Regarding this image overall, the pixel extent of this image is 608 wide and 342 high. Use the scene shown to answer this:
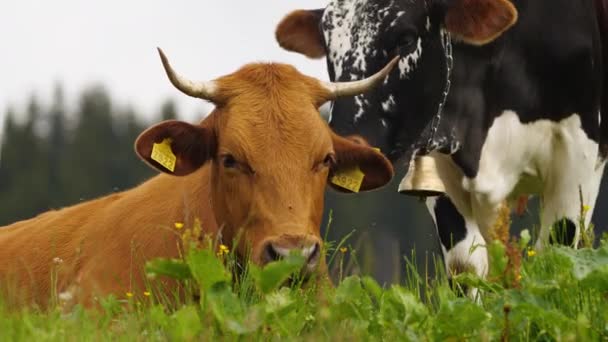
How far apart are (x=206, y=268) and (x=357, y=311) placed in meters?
0.64

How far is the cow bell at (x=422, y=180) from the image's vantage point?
7.96 m

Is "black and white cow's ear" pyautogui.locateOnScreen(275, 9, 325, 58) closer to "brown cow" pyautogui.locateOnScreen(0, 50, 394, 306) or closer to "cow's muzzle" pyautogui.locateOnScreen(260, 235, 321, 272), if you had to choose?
"brown cow" pyautogui.locateOnScreen(0, 50, 394, 306)

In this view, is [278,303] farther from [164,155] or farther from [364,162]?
[364,162]

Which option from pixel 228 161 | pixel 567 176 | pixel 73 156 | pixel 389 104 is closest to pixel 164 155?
pixel 228 161

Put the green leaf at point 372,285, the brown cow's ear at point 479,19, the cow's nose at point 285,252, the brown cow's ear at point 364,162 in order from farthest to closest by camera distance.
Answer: the brown cow's ear at point 479,19, the brown cow's ear at point 364,162, the cow's nose at point 285,252, the green leaf at point 372,285

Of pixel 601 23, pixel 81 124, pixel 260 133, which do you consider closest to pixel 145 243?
pixel 260 133

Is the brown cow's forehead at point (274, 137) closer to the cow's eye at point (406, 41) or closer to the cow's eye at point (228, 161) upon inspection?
the cow's eye at point (228, 161)

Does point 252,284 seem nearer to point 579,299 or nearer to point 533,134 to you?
point 579,299

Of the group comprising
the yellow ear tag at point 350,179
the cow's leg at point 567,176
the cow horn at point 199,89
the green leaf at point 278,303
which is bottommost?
the cow's leg at point 567,176

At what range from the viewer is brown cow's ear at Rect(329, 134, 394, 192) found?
264 inches

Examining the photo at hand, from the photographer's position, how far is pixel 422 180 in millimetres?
7988

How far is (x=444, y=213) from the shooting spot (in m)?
8.52

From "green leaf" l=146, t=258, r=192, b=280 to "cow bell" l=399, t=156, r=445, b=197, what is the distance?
3.21 metres

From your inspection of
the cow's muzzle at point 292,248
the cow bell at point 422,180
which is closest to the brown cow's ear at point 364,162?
the cow's muzzle at point 292,248
